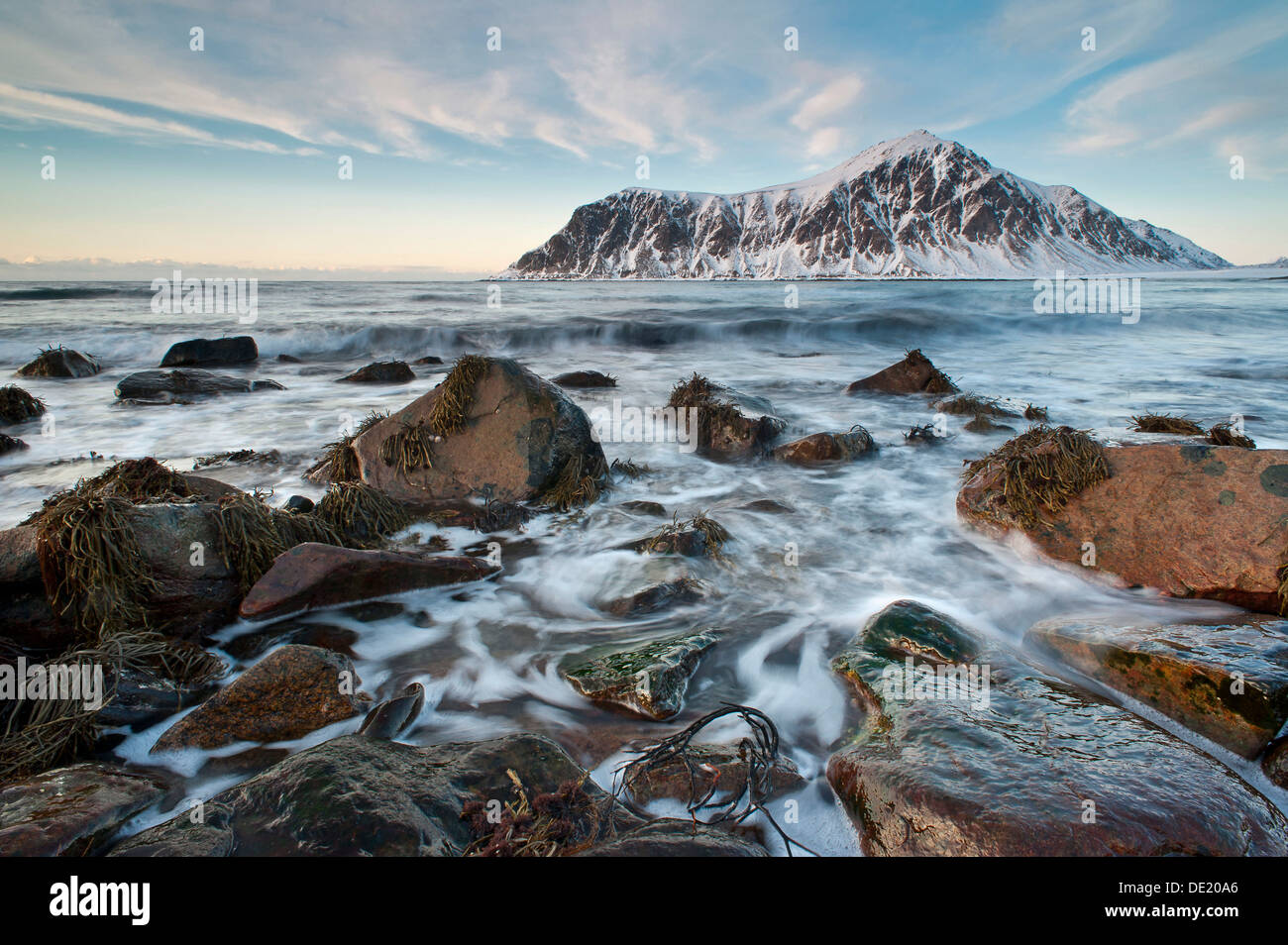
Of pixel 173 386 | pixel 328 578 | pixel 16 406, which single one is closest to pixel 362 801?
pixel 328 578

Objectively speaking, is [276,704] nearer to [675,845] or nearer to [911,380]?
[675,845]

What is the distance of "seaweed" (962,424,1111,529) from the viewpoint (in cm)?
494

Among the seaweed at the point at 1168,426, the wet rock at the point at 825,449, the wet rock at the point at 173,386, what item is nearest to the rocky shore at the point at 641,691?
the wet rock at the point at 825,449

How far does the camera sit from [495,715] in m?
3.15

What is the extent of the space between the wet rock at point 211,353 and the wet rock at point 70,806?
53.4 ft

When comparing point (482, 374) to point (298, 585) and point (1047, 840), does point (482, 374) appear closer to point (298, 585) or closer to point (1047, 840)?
point (298, 585)

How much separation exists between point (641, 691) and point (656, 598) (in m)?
1.19

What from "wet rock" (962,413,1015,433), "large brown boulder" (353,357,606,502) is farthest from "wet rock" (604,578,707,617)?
"wet rock" (962,413,1015,433)

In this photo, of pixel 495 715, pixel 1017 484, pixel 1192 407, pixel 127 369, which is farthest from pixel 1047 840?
pixel 127 369

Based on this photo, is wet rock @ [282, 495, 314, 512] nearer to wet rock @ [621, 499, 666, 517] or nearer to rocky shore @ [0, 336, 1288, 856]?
rocky shore @ [0, 336, 1288, 856]

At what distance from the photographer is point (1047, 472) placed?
16.7 feet

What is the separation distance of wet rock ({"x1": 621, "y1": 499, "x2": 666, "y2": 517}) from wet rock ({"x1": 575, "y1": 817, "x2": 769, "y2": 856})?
13.2 ft

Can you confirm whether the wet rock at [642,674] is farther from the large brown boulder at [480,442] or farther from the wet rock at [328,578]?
the large brown boulder at [480,442]
